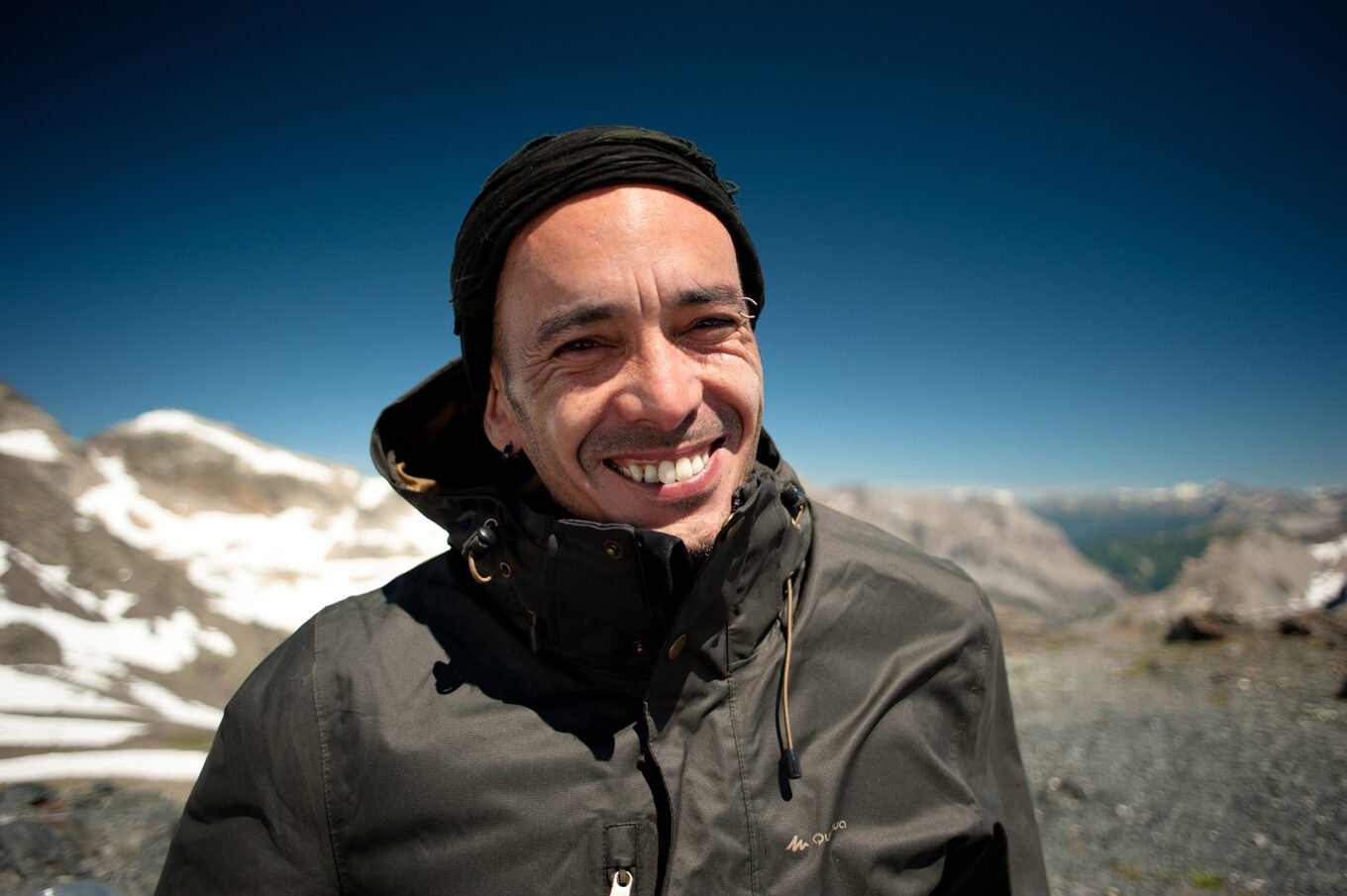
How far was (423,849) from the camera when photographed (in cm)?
191

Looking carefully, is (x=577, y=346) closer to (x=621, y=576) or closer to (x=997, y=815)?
(x=621, y=576)

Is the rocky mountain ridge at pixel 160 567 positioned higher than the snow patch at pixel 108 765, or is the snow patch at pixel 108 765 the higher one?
the rocky mountain ridge at pixel 160 567

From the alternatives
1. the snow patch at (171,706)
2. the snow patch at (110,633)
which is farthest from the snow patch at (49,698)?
the snow patch at (110,633)

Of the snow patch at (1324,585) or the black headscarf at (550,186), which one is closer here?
the black headscarf at (550,186)

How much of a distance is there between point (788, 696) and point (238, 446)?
262ft

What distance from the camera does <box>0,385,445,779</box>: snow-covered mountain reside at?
18953 mm

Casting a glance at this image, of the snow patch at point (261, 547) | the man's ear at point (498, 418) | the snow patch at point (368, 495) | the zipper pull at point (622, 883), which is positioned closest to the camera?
the zipper pull at point (622, 883)

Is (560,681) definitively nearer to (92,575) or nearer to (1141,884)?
(1141,884)

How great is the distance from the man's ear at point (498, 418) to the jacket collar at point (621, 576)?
344mm

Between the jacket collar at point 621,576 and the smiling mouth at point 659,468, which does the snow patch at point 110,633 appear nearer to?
the jacket collar at point 621,576

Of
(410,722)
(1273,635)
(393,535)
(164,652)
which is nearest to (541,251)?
(410,722)

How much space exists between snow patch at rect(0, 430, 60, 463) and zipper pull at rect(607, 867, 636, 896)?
5887cm

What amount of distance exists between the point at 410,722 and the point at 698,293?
183 cm

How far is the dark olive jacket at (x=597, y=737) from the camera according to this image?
1.91m
